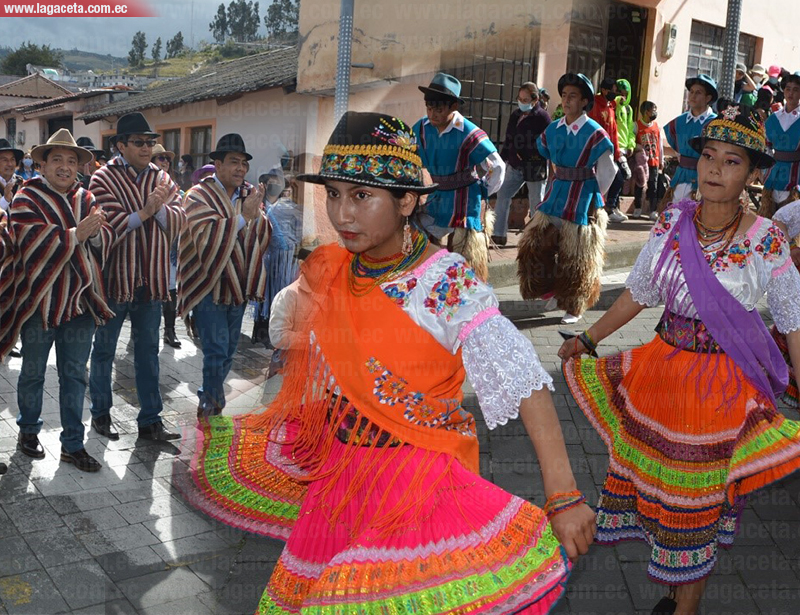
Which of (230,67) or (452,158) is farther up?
(230,67)

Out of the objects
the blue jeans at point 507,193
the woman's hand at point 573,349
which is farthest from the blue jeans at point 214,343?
the blue jeans at point 507,193

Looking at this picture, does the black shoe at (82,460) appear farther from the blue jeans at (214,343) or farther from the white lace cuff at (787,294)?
the white lace cuff at (787,294)

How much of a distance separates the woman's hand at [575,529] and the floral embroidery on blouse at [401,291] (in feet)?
2.44

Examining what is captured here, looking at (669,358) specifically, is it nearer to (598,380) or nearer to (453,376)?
(598,380)

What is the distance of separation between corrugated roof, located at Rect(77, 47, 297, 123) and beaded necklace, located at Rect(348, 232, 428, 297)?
10321 mm

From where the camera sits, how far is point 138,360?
5.89 metres

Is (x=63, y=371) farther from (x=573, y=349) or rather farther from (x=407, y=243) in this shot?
(x=407, y=243)

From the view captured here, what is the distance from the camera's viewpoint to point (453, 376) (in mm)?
2635

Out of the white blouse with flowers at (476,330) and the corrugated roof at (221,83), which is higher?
the corrugated roof at (221,83)

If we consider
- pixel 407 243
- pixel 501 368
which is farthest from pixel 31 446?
pixel 501 368

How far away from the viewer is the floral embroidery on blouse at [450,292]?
2492 millimetres

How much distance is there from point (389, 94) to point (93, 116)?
10.7 meters

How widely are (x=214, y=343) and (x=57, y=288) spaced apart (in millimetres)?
1157

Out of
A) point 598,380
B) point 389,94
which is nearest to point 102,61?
point 389,94
